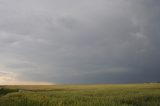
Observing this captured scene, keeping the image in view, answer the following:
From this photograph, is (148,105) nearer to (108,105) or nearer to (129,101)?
(129,101)

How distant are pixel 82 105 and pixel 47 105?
272 centimetres

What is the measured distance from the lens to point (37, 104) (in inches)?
913

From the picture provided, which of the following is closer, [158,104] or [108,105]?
[108,105]

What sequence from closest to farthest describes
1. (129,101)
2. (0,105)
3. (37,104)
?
(0,105)
(37,104)
(129,101)

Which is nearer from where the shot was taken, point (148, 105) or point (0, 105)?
point (0, 105)

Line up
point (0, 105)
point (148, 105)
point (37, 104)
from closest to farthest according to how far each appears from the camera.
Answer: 1. point (0, 105)
2. point (37, 104)
3. point (148, 105)

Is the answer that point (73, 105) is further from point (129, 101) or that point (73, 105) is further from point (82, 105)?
point (129, 101)

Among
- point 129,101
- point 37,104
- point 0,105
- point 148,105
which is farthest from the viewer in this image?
point 129,101

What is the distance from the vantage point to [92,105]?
22297 mm

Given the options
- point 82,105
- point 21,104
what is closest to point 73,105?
point 82,105

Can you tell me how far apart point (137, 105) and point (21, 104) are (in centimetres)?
1010

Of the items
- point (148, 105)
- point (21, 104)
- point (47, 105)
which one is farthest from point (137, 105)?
point (21, 104)

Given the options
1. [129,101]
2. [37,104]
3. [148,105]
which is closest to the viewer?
[37,104]

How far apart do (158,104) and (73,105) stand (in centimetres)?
834
